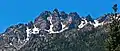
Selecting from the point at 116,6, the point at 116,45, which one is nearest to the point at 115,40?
the point at 116,45

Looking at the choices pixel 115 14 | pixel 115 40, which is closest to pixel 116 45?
pixel 115 40

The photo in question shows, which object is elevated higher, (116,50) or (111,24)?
(111,24)

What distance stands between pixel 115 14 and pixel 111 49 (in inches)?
263

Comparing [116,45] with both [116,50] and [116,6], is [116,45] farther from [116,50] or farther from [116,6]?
[116,6]

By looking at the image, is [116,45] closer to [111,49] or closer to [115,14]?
[111,49]

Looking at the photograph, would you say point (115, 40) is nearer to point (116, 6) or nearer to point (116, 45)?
point (116, 45)

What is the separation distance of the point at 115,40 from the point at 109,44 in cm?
121

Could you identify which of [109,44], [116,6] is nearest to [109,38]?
[109,44]

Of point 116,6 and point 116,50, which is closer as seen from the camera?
point 116,50

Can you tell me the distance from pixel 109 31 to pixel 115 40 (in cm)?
235

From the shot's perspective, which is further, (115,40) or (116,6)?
(116,6)

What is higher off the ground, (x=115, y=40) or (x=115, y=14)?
(x=115, y=14)

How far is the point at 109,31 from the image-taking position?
244 feet

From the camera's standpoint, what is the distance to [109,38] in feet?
240
